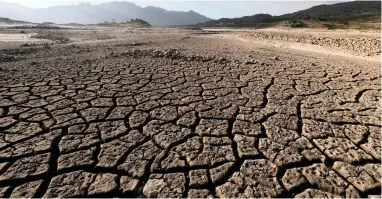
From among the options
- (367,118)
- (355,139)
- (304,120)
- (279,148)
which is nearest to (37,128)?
(279,148)

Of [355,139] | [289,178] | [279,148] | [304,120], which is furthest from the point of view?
[304,120]

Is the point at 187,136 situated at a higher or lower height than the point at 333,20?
lower

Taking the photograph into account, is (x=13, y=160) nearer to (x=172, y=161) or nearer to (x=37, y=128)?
(x=37, y=128)

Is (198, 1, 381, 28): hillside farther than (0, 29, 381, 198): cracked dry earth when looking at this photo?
Yes

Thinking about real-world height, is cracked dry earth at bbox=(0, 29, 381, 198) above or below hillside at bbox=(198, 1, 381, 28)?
below

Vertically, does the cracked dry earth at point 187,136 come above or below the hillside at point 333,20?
below

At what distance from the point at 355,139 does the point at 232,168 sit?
1295 millimetres

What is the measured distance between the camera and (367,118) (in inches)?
110

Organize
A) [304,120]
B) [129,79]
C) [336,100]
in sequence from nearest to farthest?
[304,120], [336,100], [129,79]

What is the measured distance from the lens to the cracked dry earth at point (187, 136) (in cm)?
175

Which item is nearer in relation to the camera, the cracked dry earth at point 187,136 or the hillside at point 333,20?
the cracked dry earth at point 187,136

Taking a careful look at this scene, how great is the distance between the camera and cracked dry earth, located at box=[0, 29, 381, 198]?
175 centimetres

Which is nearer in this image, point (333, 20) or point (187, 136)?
point (187, 136)

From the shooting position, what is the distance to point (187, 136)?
7.74ft
